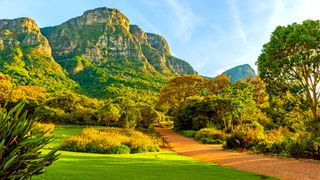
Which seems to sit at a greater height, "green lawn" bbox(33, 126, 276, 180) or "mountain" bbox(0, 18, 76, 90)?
"mountain" bbox(0, 18, 76, 90)

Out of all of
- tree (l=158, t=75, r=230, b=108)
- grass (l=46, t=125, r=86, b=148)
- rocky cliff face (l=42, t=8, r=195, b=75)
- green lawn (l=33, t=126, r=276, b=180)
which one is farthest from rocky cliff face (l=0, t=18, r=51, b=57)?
green lawn (l=33, t=126, r=276, b=180)

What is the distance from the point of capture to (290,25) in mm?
19469

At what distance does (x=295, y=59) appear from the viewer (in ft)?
60.6

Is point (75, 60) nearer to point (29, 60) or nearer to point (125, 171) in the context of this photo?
point (29, 60)

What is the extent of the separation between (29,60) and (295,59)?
117412 mm

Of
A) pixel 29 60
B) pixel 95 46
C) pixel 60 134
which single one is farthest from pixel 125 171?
pixel 95 46

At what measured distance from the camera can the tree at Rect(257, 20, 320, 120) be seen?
18516 mm

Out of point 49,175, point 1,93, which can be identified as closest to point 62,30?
point 1,93

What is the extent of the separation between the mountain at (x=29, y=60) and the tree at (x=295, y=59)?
255 feet

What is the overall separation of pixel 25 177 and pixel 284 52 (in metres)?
19.0

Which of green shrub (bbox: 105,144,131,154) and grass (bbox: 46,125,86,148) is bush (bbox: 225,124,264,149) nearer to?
green shrub (bbox: 105,144,131,154)

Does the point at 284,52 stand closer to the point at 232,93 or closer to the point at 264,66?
the point at 264,66

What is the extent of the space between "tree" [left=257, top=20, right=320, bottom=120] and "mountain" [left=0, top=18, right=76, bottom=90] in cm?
7783

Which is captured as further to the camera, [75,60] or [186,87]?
[75,60]
